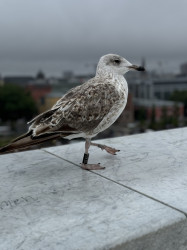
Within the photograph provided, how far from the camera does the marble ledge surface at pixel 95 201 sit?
2.21m

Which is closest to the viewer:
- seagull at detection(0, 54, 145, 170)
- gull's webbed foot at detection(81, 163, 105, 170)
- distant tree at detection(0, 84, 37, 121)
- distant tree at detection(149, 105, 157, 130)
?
seagull at detection(0, 54, 145, 170)

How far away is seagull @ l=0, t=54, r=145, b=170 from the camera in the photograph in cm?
334

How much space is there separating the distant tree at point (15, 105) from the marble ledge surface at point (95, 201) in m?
58.6

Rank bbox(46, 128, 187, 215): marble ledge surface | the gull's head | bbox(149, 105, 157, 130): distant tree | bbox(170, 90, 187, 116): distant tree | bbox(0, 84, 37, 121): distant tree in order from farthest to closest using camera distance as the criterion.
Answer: bbox(170, 90, 187, 116): distant tree, bbox(149, 105, 157, 130): distant tree, bbox(0, 84, 37, 121): distant tree, the gull's head, bbox(46, 128, 187, 215): marble ledge surface

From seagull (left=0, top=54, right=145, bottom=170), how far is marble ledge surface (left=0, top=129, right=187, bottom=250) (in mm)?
358

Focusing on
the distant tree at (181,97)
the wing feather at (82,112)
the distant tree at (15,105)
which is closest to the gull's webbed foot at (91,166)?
the wing feather at (82,112)

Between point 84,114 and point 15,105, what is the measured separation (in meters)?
59.8

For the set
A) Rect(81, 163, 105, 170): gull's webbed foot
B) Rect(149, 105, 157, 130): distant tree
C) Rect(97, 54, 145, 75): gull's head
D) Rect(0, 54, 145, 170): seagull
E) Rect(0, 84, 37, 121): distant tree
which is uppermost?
Rect(97, 54, 145, 75): gull's head

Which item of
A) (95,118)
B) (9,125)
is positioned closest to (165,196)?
(95,118)

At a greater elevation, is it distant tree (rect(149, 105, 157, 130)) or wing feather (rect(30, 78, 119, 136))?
wing feather (rect(30, 78, 119, 136))

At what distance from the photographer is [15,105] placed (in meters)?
61.6

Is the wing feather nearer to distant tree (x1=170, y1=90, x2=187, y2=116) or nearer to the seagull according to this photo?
the seagull

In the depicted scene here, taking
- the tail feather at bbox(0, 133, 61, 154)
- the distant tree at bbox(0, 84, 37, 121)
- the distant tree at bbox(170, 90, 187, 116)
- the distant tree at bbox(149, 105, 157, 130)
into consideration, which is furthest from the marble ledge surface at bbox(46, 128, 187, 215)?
the distant tree at bbox(170, 90, 187, 116)

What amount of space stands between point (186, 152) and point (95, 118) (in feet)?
4.47
